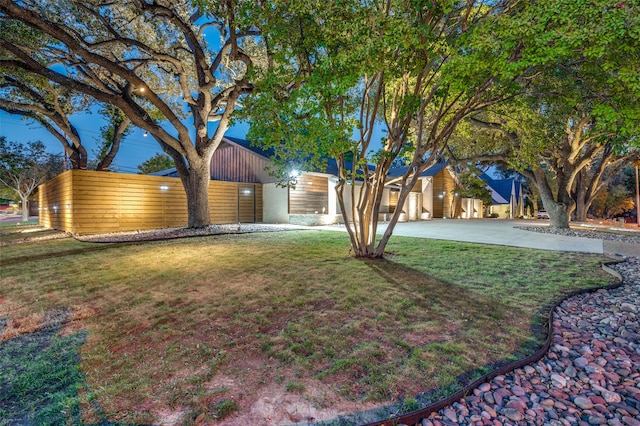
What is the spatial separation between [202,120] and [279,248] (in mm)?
6514

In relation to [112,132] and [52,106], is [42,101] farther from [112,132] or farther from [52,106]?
[112,132]

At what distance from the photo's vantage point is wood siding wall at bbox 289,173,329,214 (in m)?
14.8

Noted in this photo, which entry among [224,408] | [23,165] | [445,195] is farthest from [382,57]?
[23,165]

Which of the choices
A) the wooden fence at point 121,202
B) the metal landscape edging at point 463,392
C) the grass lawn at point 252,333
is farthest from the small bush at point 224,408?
the wooden fence at point 121,202

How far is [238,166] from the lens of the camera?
56.0 feet

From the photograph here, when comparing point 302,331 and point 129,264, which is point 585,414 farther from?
point 129,264

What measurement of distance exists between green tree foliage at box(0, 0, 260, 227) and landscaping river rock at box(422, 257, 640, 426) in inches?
293

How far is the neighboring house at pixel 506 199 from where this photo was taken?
30547 millimetres

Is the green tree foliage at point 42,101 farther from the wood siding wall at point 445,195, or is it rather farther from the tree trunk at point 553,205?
the wood siding wall at point 445,195

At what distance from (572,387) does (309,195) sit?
13703mm

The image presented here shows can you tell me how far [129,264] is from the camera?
16.8 ft

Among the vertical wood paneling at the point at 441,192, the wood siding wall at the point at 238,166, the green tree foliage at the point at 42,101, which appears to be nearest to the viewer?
the green tree foliage at the point at 42,101

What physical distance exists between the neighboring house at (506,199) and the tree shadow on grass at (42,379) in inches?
1363

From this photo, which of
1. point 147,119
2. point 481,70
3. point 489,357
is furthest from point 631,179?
point 147,119
